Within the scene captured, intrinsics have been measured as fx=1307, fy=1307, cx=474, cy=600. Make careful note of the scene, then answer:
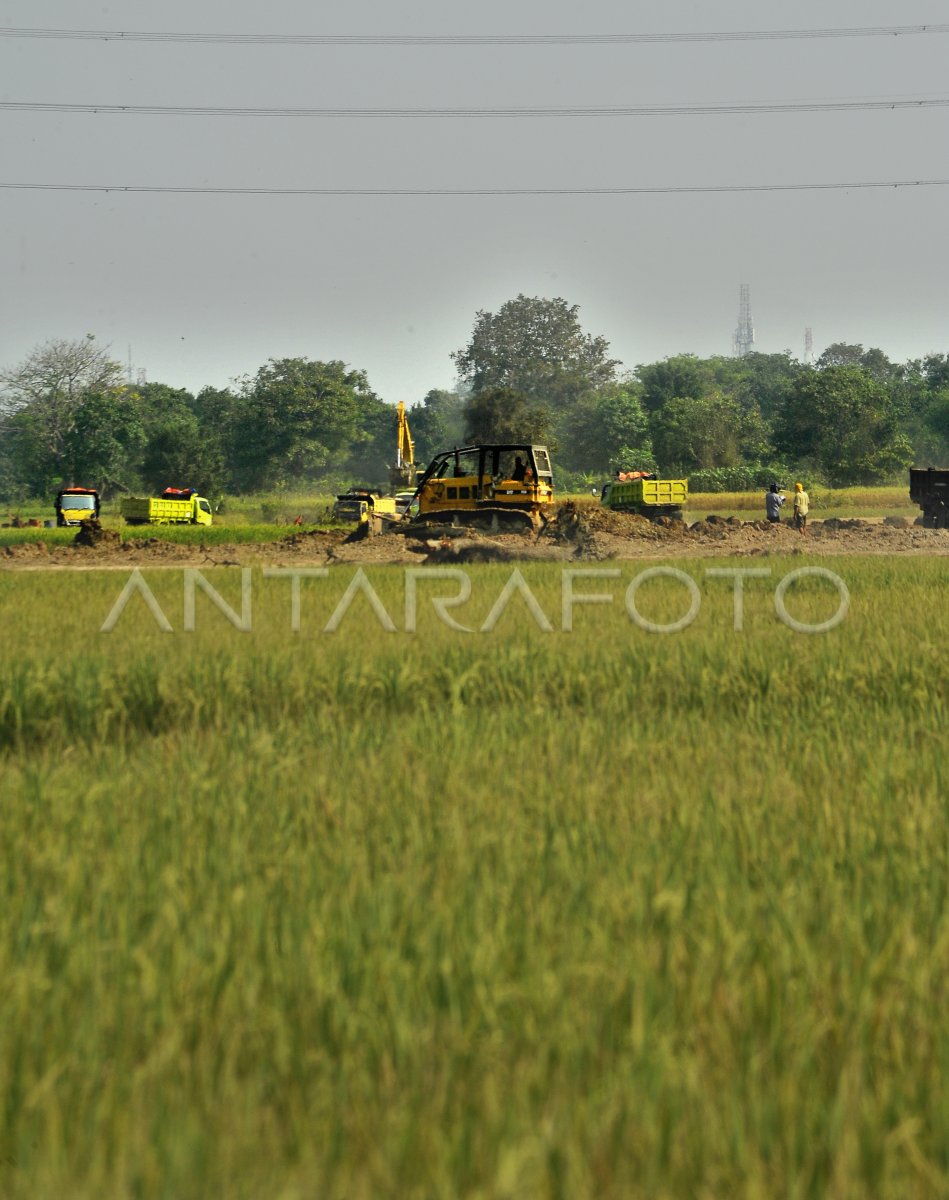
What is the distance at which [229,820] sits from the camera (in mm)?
4715

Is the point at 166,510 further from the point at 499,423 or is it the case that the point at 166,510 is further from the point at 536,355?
the point at 536,355

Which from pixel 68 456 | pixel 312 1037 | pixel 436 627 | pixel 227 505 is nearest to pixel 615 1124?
pixel 312 1037

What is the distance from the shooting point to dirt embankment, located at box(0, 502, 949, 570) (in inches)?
981

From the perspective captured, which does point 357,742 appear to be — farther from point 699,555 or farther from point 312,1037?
point 699,555

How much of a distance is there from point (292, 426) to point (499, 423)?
22.6 metres

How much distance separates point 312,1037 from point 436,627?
8023 millimetres

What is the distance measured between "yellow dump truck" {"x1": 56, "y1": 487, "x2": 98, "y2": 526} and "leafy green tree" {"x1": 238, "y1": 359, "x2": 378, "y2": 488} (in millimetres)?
40521

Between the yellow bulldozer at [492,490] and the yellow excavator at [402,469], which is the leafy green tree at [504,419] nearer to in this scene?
the yellow excavator at [402,469]

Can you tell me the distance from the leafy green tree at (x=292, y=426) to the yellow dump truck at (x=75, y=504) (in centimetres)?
4052

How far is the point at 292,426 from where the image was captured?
87.2 meters

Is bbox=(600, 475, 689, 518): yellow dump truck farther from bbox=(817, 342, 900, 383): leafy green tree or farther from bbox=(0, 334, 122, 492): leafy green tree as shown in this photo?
bbox=(817, 342, 900, 383): leafy green tree

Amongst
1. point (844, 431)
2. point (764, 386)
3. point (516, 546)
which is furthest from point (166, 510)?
point (764, 386)

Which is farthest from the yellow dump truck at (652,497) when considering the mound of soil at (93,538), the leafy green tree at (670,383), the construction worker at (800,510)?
the leafy green tree at (670,383)

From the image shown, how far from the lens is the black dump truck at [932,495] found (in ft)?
112
